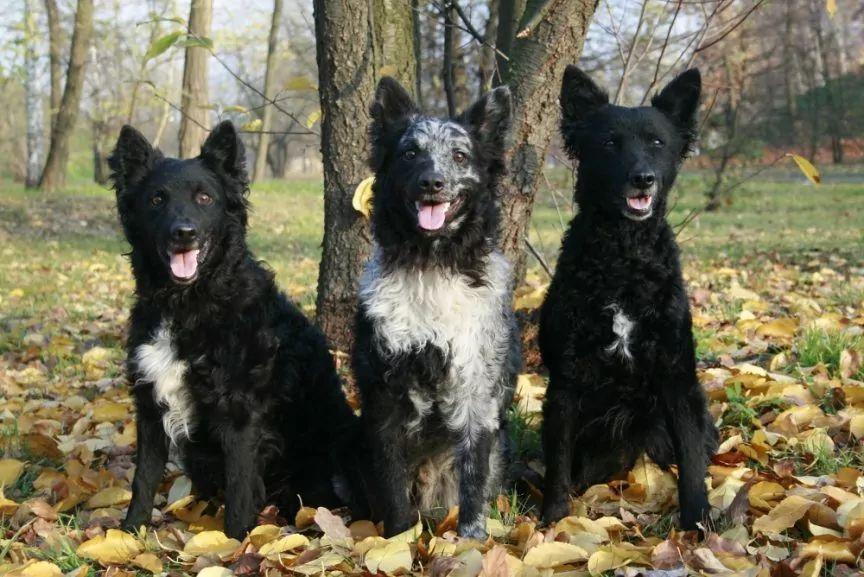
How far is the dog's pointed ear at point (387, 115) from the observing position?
397cm

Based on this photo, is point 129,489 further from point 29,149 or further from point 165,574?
point 29,149

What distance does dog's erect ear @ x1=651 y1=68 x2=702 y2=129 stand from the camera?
394cm

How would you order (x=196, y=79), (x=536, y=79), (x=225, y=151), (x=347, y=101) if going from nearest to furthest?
1. (x=225, y=151)
2. (x=347, y=101)
3. (x=536, y=79)
4. (x=196, y=79)

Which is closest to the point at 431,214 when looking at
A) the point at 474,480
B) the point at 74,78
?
the point at 474,480

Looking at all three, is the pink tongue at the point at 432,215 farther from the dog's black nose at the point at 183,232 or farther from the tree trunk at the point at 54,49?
the tree trunk at the point at 54,49

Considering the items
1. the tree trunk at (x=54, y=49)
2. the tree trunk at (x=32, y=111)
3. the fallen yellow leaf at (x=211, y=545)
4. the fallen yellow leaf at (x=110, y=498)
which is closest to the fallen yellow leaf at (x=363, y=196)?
the fallen yellow leaf at (x=110, y=498)

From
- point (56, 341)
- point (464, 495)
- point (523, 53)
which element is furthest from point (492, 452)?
point (56, 341)

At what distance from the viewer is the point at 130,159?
398cm

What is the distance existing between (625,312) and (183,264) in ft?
6.82

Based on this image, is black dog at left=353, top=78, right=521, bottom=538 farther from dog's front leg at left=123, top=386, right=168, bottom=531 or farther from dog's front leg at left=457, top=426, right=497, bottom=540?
dog's front leg at left=123, top=386, right=168, bottom=531

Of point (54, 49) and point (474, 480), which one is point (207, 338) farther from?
point (54, 49)

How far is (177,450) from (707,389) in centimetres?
310

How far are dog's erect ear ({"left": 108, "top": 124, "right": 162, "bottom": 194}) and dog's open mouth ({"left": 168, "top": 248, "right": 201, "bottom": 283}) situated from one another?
1.63 ft

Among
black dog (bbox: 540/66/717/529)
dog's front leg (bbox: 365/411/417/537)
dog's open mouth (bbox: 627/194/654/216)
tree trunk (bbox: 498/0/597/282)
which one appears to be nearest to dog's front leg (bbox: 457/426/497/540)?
dog's front leg (bbox: 365/411/417/537)
